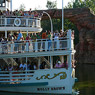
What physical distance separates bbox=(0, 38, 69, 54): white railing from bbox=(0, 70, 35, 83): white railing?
1398mm

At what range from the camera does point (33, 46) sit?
25000mm

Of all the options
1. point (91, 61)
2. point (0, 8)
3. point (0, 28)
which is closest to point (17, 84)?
point (0, 28)

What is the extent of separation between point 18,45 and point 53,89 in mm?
3826

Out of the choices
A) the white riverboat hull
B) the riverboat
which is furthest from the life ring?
the white riverboat hull

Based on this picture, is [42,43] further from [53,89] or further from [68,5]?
[68,5]

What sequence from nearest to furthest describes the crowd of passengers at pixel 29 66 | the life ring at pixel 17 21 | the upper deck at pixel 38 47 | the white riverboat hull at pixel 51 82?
the white riverboat hull at pixel 51 82
the upper deck at pixel 38 47
the crowd of passengers at pixel 29 66
the life ring at pixel 17 21

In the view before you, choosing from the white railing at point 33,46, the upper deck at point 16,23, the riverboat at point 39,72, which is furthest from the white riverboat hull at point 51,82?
the upper deck at point 16,23

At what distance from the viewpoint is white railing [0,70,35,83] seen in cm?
2467

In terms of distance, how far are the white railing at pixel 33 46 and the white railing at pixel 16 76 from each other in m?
1.40


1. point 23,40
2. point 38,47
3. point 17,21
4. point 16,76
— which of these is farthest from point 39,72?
point 17,21

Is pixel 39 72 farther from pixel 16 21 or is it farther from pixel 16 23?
pixel 16 21

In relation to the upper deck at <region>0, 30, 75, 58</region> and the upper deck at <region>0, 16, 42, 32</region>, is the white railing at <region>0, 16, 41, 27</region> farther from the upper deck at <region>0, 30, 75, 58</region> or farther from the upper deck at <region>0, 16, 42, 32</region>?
the upper deck at <region>0, 30, 75, 58</region>

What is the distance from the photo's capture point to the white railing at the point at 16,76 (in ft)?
80.9

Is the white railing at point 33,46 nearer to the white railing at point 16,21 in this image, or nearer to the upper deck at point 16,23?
the upper deck at point 16,23
